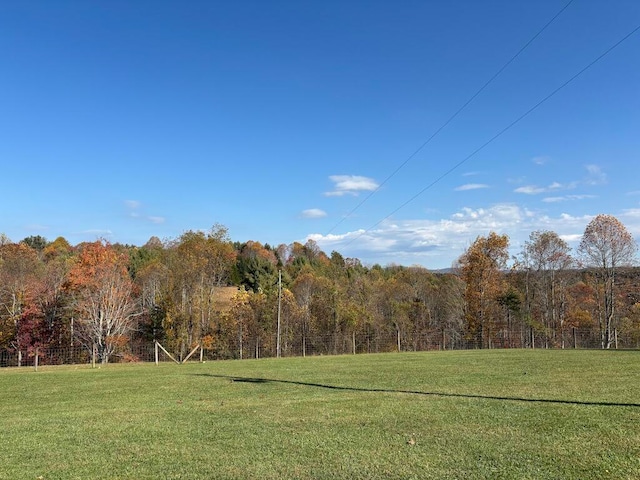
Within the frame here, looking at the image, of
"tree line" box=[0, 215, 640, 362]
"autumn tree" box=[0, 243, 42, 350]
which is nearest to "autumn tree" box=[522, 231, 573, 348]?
"tree line" box=[0, 215, 640, 362]

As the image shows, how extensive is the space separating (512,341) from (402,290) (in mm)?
24072

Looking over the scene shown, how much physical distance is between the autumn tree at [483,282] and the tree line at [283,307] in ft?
0.31

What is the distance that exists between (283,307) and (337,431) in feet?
135

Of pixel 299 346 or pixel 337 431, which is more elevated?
pixel 337 431

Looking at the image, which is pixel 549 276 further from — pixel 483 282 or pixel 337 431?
pixel 337 431

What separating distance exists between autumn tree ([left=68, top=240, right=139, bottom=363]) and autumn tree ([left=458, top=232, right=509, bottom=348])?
29.5m

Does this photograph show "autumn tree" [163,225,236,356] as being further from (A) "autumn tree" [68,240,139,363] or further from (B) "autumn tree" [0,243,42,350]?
(B) "autumn tree" [0,243,42,350]

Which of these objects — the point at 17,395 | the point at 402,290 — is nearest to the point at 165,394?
the point at 17,395

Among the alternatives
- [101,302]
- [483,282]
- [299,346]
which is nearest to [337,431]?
[101,302]

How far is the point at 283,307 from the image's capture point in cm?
4816

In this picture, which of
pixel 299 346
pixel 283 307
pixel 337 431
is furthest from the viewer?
pixel 283 307

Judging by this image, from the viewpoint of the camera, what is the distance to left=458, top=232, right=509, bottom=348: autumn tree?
144 feet

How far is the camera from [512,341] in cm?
4234

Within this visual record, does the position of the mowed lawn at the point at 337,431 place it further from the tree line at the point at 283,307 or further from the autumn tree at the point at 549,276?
the autumn tree at the point at 549,276
